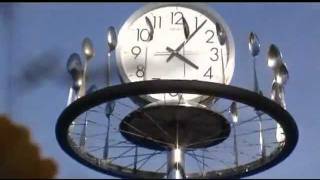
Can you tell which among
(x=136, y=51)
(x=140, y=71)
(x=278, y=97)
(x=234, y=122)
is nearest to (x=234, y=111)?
(x=234, y=122)

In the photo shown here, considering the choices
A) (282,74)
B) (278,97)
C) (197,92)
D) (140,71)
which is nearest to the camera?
(197,92)

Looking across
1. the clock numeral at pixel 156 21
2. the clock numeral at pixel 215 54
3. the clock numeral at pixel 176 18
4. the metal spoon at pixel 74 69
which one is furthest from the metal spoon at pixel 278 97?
the metal spoon at pixel 74 69

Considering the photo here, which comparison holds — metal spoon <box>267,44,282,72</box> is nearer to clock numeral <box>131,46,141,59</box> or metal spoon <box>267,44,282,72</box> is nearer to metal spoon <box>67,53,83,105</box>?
clock numeral <box>131,46,141,59</box>

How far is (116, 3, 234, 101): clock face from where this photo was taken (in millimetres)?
4598

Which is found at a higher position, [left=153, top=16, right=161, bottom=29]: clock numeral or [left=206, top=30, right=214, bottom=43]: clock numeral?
[left=153, top=16, right=161, bottom=29]: clock numeral

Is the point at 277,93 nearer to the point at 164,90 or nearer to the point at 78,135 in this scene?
the point at 164,90

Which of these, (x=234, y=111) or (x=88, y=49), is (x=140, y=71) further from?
(x=234, y=111)

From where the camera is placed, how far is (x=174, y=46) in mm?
4730

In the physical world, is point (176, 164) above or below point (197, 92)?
below

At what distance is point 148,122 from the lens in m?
4.68

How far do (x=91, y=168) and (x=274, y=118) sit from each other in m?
1.54

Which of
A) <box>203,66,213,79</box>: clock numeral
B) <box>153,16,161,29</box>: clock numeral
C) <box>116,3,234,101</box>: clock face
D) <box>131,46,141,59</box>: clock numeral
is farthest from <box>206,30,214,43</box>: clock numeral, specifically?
<box>131,46,141,59</box>: clock numeral

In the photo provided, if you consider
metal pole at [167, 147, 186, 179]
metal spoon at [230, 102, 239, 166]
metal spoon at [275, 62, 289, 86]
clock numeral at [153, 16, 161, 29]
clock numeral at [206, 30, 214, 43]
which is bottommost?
metal pole at [167, 147, 186, 179]

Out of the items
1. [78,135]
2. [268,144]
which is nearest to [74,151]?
[78,135]
